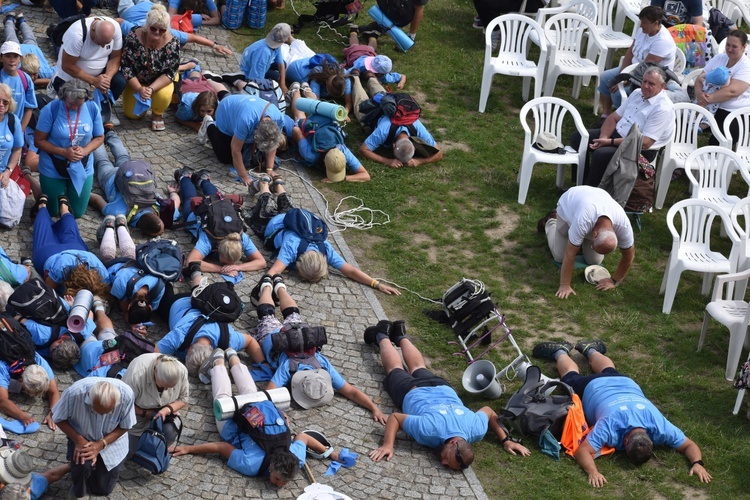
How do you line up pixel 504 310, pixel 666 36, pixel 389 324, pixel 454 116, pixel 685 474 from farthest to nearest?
pixel 454 116 → pixel 666 36 → pixel 504 310 → pixel 389 324 → pixel 685 474

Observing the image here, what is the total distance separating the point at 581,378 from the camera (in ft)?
34.6

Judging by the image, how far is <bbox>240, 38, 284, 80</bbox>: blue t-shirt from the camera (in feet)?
46.6

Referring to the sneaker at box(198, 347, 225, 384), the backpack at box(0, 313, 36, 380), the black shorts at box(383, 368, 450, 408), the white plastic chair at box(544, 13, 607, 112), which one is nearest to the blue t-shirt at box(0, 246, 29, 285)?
the backpack at box(0, 313, 36, 380)

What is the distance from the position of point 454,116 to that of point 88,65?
477 centimetres

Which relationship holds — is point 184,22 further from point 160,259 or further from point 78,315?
point 78,315

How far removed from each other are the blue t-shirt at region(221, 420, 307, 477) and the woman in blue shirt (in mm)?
3598

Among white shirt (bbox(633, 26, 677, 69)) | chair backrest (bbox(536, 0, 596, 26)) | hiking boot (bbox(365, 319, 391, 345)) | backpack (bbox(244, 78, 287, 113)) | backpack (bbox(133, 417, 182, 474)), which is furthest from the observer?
chair backrest (bbox(536, 0, 596, 26))

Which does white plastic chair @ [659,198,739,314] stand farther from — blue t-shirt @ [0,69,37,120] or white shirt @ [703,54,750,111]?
blue t-shirt @ [0,69,37,120]

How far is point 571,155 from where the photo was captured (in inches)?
521

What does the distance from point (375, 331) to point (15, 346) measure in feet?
10.8

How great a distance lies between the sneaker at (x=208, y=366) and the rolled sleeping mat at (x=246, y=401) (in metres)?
0.56

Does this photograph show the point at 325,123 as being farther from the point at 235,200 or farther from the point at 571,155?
the point at 571,155

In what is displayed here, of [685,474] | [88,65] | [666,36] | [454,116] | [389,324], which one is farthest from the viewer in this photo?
[454,116]

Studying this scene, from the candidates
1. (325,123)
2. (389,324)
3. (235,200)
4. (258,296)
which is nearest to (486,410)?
(389,324)
